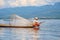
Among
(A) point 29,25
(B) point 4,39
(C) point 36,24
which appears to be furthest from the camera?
(A) point 29,25

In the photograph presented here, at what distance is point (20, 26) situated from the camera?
4753 cm

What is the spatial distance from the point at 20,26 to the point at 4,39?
21830 millimetres

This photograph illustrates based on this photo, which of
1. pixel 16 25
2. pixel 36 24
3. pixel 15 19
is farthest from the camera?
pixel 15 19

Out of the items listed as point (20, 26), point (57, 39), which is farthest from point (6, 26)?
point (57, 39)

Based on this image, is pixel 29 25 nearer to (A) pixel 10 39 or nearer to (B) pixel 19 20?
(B) pixel 19 20

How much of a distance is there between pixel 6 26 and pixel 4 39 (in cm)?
2181

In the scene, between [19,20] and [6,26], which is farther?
[19,20]

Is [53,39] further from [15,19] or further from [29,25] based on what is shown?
[15,19]

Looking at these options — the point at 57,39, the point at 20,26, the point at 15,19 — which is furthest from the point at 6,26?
the point at 57,39

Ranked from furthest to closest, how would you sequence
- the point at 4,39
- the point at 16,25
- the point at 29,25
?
the point at 16,25
the point at 29,25
the point at 4,39

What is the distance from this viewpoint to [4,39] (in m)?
25.7

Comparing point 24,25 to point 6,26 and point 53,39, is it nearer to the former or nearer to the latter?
point 6,26

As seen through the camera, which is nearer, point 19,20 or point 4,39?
point 4,39

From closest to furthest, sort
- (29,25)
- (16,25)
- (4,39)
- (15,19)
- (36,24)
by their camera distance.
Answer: (4,39) → (36,24) → (29,25) → (16,25) → (15,19)
